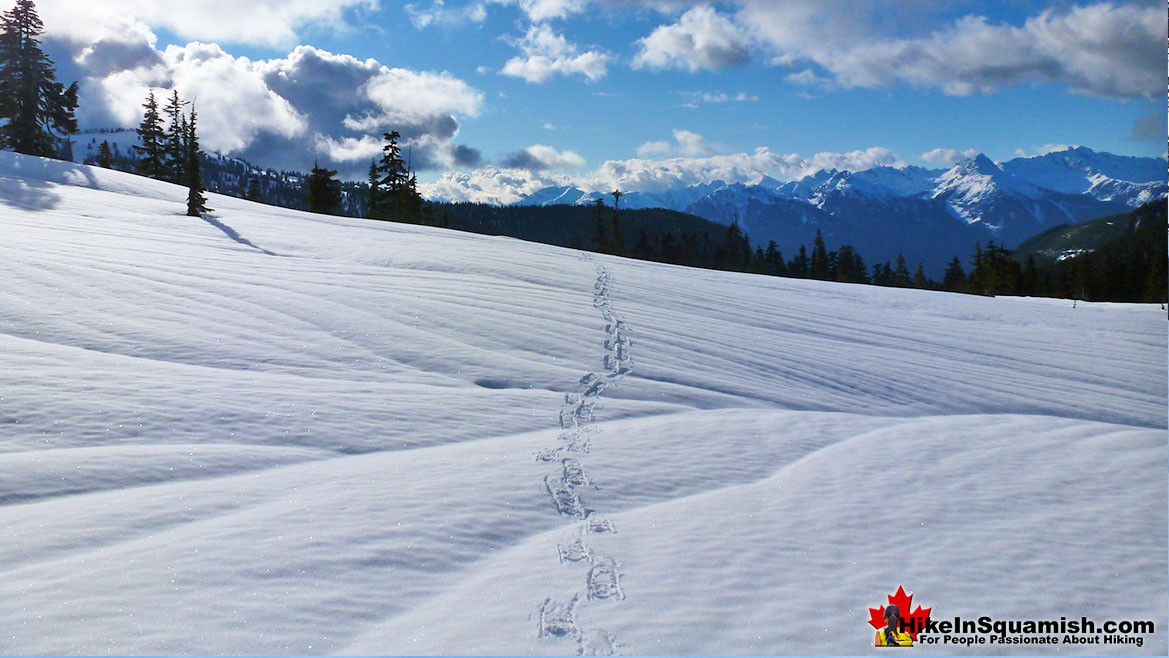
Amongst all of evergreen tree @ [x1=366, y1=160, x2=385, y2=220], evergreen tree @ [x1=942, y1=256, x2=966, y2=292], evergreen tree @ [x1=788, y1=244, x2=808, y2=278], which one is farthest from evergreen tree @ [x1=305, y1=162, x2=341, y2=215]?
evergreen tree @ [x1=942, y1=256, x2=966, y2=292]

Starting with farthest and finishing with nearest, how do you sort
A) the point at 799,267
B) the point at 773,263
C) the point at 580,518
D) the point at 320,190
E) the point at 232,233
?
the point at 799,267
the point at 773,263
the point at 320,190
the point at 232,233
the point at 580,518

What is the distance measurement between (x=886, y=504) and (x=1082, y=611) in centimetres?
193

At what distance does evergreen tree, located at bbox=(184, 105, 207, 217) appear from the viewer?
26.7 meters

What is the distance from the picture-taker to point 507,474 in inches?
269

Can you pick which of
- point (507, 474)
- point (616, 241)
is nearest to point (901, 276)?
point (616, 241)

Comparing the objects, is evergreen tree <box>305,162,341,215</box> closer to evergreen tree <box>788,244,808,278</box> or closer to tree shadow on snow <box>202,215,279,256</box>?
tree shadow on snow <box>202,215,279,256</box>

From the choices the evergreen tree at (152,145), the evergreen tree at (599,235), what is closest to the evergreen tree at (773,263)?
the evergreen tree at (599,235)

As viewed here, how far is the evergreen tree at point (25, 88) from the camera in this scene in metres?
39.2

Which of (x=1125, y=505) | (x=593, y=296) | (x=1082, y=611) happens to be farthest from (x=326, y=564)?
(x=593, y=296)

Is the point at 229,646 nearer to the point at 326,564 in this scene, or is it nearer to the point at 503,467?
the point at 326,564

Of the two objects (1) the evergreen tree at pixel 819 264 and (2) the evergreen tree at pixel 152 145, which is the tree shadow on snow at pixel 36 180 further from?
(1) the evergreen tree at pixel 819 264

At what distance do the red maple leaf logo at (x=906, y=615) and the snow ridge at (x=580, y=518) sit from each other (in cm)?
199

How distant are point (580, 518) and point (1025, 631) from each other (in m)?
3.76

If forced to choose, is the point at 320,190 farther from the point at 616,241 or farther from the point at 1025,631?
the point at 1025,631
